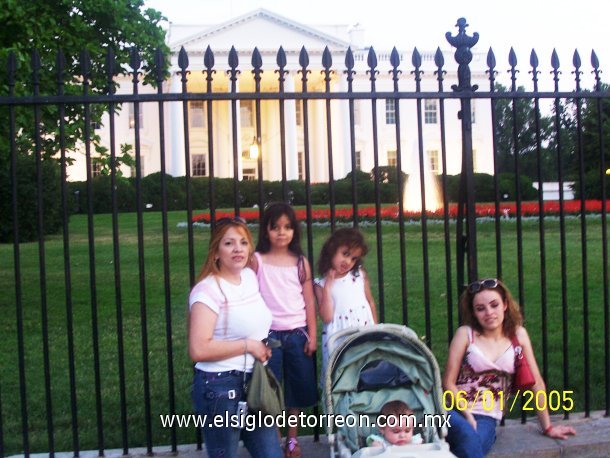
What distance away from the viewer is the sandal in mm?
4137

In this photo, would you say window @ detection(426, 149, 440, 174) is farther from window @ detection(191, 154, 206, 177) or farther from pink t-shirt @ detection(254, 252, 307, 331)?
pink t-shirt @ detection(254, 252, 307, 331)

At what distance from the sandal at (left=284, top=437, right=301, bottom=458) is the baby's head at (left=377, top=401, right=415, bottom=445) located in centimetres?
77

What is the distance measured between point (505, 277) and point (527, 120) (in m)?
56.4

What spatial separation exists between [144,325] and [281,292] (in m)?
0.80

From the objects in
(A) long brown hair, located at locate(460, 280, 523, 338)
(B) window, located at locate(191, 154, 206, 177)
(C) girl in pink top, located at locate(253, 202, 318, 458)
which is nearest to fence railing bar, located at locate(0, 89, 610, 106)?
(C) girl in pink top, located at locate(253, 202, 318, 458)

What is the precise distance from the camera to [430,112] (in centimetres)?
4588

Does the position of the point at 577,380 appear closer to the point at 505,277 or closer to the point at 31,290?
the point at 505,277

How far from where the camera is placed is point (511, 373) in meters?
3.99

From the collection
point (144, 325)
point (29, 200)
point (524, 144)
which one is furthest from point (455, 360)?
point (524, 144)

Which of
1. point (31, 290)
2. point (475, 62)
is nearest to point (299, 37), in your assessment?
point (475, 62)

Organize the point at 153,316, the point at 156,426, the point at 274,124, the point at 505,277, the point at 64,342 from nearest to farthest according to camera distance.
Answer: the point at 156,426, the point at 64,342, the point at 153,316, the point at 505,277, the point at 274,124

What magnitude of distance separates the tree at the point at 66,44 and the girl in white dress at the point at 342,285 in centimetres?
414

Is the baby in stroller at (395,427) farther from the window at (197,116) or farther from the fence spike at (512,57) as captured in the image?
the window at (197,116)

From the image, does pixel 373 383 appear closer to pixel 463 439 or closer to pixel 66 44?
pixel 463 439
